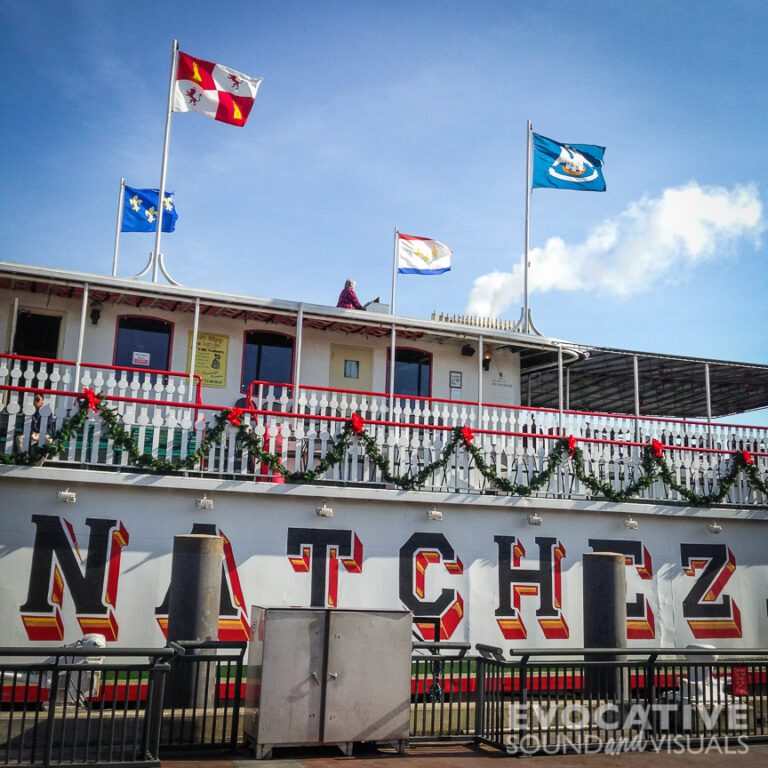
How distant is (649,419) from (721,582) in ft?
10.0

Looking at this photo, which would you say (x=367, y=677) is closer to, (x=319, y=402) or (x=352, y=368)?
(x=319, y=402)

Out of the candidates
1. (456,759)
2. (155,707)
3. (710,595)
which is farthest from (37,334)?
(710,595)

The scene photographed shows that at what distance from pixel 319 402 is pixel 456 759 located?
693 centimetres

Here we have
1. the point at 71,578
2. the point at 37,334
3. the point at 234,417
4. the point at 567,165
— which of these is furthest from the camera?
the point at 567,165

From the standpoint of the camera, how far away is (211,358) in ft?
52.6

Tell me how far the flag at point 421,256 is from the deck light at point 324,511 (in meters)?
7.64

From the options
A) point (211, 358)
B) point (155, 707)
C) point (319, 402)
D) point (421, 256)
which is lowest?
point (155, 707)

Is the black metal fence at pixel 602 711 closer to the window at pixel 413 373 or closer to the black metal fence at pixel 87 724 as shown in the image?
the black metal fence at pixel 87 724

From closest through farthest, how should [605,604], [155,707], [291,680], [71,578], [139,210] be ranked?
[155,707]
[291,680]
[605,604]
[71,578]
[139,210]

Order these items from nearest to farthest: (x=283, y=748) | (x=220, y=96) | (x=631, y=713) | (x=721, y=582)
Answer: (x=283, y=748) → (x=631, y=713) → (x=721, y=582) → (x=220, y=96)

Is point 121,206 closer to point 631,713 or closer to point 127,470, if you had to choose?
point 127,470

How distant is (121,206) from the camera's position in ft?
64.1

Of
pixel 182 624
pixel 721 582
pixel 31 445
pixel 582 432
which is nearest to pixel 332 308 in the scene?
pixel 582 432

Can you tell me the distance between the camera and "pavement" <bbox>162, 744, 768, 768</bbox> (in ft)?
25.5
